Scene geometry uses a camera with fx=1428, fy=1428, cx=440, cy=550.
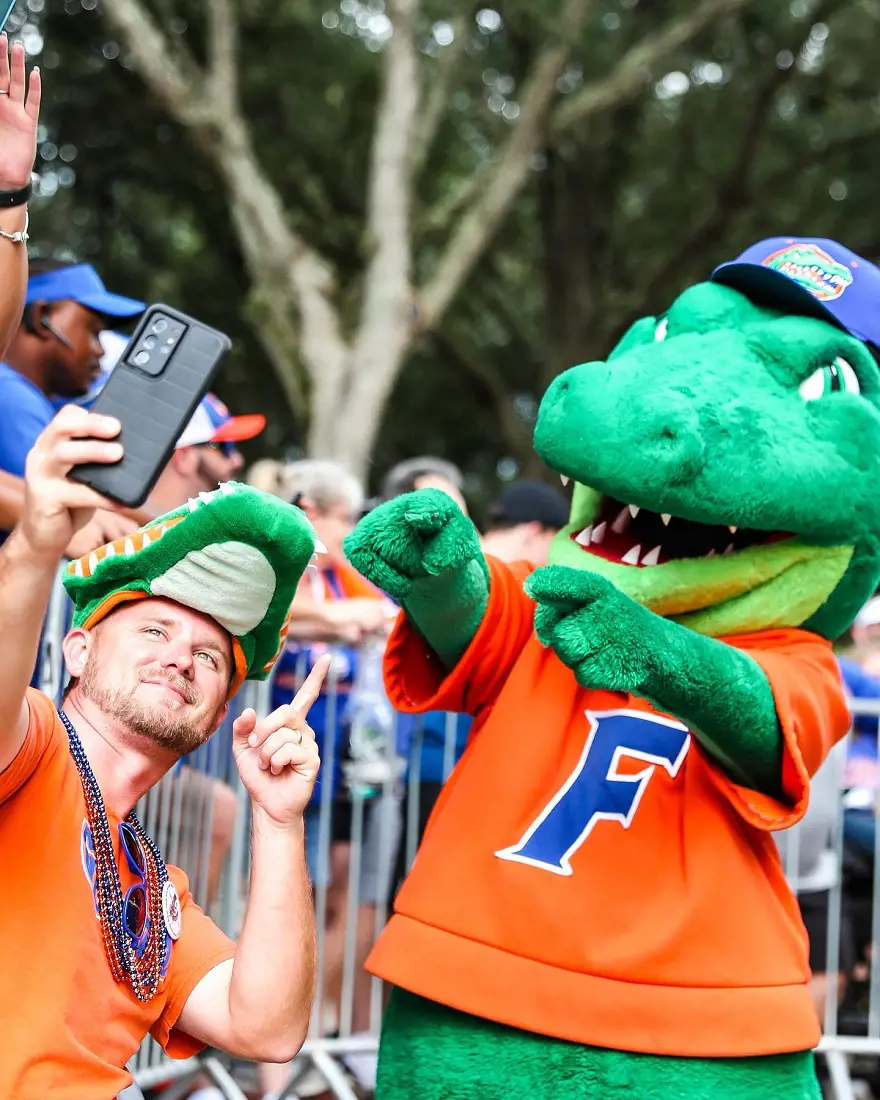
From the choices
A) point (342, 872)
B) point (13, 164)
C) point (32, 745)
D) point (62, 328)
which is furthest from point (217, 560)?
point (342, 872)

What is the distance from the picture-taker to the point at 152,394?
1821 millimetres

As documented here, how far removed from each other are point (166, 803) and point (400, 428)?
13837 mm

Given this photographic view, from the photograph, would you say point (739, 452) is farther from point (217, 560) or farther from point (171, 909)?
point (171, 909)

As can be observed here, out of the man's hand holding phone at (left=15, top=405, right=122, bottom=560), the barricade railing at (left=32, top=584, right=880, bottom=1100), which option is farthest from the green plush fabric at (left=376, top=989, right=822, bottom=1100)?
the man's hand holding phone at (left=15, top=405, right=122, bottom=560)

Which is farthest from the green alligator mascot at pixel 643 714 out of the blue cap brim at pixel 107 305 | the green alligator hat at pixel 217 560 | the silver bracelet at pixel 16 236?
the blue cap brim at pixel 107 305

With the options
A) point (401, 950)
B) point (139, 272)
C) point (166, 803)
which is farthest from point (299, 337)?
point (401, 950)

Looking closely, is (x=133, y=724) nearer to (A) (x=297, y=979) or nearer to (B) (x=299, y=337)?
(A) (x=297, y=979)

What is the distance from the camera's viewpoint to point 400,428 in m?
17.3

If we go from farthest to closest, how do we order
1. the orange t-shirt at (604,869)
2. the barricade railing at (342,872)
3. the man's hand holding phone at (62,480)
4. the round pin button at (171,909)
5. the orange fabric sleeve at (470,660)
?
1. the barricade railing at (342,872)
2. the orange fabric sleeve at (470,660)
3. the orange t-shirt at (604,869)
4. the round pin button at (171,909)
5. the man's hand holding phone at (62,480)

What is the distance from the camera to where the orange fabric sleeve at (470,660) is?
8.79 ft

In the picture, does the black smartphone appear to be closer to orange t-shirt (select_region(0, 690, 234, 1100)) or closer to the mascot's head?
orange t-shirt (select_region(0, 690, 234, 1100))

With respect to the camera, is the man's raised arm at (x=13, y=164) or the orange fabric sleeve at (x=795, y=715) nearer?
the man's raised arm at (x=13, y=164)

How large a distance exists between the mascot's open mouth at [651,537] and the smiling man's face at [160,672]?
774mm

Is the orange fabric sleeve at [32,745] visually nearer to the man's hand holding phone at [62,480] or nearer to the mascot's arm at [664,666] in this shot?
the man's hand holding phone at [62,480]
